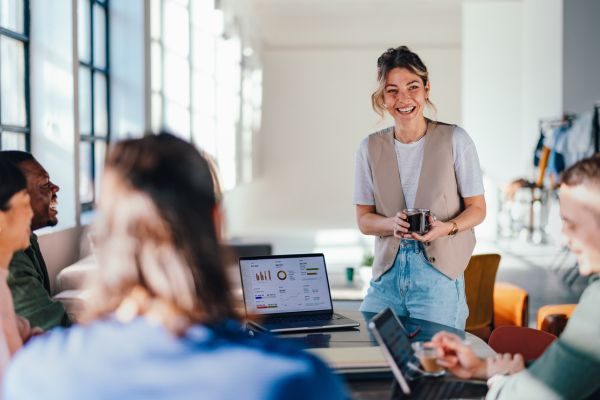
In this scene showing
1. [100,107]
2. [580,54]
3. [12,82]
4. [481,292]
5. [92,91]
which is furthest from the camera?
[580,54]

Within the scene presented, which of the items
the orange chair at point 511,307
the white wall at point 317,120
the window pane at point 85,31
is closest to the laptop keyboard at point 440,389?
the orange chair at point 511,307

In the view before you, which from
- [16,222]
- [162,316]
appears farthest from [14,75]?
[162,316]

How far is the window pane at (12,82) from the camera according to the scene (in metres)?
4.93

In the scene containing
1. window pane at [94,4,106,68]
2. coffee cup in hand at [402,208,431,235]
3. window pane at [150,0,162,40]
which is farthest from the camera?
window pane at [150,0,162,40]

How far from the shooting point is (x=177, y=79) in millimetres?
9414

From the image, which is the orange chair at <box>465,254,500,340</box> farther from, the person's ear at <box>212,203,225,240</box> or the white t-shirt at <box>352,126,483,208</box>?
the person's ear at <box>212,203,225,240</box>

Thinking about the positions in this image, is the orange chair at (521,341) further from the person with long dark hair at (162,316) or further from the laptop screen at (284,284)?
the person with long dark hair at (162,316)

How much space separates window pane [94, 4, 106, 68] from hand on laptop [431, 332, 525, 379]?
5436mm

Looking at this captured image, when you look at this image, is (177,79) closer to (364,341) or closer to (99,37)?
(99,37)

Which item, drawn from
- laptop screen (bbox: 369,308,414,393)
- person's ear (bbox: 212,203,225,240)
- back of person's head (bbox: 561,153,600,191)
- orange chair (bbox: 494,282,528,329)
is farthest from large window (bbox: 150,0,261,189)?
person's ear (bbox: 212,203,225,240)

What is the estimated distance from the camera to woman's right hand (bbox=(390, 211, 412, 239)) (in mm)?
2861

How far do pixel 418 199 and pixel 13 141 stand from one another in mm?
3027

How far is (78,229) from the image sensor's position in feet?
19.0

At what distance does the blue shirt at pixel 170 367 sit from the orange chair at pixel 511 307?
4162mm
